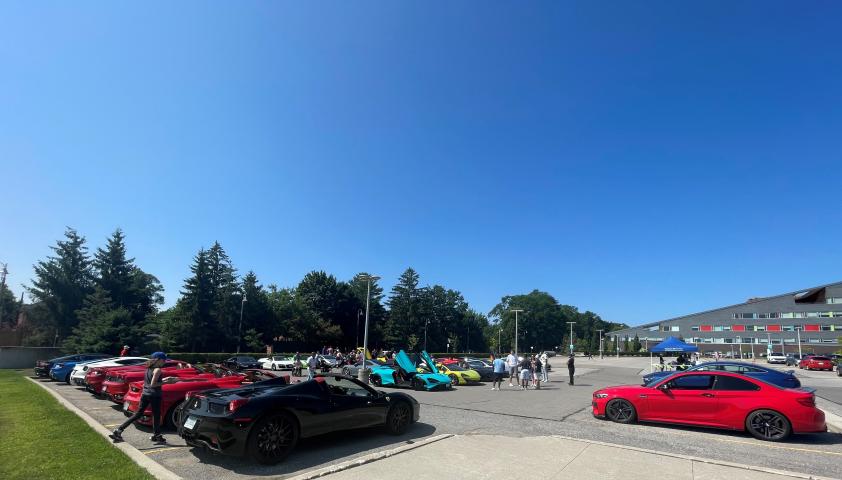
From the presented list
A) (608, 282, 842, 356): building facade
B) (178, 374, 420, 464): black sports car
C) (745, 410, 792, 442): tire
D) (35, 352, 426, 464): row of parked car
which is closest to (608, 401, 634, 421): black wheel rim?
(745, 410, 792, 442): tire

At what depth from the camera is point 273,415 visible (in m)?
6.98

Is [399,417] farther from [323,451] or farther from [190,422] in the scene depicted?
[190,422]

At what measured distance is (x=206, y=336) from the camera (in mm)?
55938

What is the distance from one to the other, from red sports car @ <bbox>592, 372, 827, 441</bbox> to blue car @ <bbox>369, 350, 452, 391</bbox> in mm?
8654

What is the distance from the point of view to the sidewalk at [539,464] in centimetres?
630

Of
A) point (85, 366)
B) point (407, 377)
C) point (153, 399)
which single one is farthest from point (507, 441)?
point (85, 366)

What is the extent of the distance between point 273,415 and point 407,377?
13.2 meters

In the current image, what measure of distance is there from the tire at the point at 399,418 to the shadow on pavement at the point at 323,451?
129 millimetres

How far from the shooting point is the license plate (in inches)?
273

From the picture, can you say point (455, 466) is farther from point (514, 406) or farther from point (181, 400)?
point (514, 406)

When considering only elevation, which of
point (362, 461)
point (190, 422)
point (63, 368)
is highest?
point (190, 422)

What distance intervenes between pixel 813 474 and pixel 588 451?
3146 mm

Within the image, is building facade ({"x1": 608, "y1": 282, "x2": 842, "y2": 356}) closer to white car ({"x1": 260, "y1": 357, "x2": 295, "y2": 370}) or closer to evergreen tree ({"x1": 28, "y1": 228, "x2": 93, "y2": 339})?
white car ({"x1": 260, "y1": 357, "x2": 295, "y2": 370})

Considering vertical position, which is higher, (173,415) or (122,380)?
(122,380)
